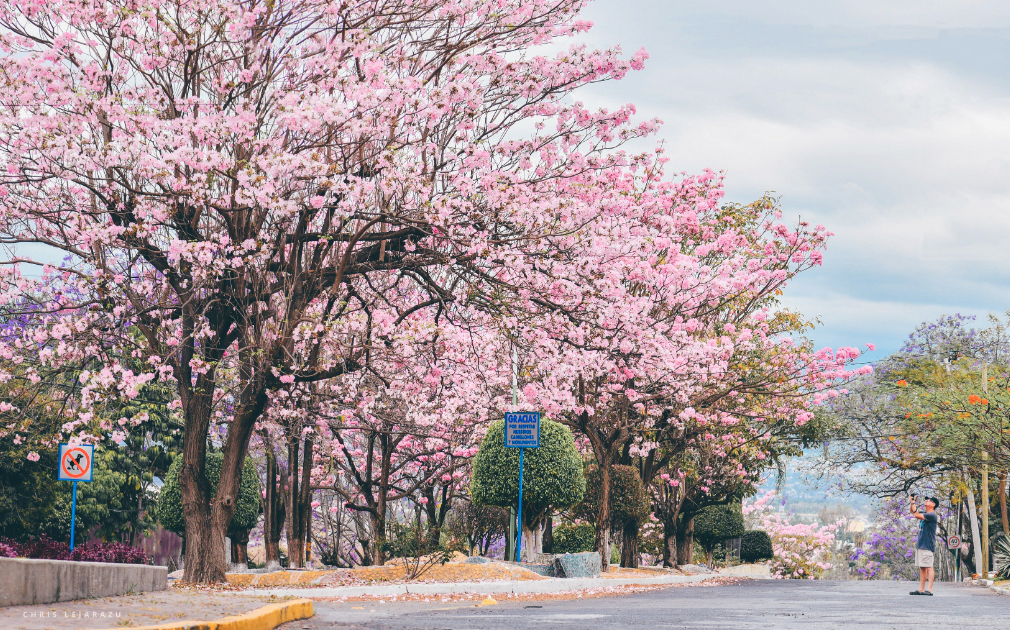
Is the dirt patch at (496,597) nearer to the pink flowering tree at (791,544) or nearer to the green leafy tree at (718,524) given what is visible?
the green leafy tree at (718,524)

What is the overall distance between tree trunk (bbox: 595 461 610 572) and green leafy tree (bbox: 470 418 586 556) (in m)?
3.40

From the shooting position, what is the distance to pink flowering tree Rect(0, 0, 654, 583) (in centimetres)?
1391

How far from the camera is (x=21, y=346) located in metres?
17.5

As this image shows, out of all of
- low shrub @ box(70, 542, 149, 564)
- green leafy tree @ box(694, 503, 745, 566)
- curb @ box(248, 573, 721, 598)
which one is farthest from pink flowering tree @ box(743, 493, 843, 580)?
low shrub @ box(70, 542, 149, 564)

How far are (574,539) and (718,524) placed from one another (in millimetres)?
6490

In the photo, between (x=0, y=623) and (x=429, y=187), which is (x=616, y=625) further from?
(x=429, y=187)

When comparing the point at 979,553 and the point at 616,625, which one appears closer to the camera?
the point at 616,625

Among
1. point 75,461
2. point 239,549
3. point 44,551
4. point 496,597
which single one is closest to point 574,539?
point 239,549

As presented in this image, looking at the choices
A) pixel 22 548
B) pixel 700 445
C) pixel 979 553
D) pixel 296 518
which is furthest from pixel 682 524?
pixel 22 548

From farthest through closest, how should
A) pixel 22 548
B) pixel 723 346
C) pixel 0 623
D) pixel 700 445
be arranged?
pixel 700 445
pixel 723 346
pixel 22 548
pixel 0 623

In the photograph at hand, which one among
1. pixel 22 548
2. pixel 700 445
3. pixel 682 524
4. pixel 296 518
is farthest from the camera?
pixel 682 524

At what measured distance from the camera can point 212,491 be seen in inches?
872

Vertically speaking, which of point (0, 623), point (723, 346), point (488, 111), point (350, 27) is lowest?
point (0, 623)

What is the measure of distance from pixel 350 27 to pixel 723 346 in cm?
1235
